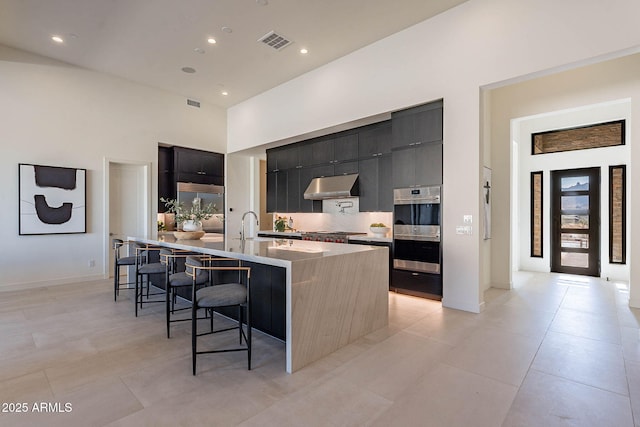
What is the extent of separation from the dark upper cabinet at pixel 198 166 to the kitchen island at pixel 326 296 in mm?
4296

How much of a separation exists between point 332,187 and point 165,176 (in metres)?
3.86

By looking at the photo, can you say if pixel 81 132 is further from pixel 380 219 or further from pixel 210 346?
pixel 380 219

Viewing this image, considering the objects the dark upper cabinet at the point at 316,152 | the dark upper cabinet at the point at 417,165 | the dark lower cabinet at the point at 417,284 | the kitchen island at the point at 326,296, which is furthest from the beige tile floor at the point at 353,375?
the dark upper cabinet at the point at 316,152

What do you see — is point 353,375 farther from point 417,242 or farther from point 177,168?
point 177,168

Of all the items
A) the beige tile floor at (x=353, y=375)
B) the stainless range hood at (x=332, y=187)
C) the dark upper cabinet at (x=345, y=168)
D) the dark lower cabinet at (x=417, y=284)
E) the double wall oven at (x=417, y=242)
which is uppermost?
the dark upper cabinet at (x=345, y=168)

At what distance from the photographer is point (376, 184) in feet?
17.6

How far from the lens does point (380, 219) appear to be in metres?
5.87

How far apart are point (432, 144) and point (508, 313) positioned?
7.75ft

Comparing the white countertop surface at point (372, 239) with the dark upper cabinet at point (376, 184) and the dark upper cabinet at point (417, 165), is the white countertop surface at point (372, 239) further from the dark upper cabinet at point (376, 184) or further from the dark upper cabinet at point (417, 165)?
the dark upper cabinet at point (417, 165)

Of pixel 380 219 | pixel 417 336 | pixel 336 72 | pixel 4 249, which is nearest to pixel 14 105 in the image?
pixel 4 249

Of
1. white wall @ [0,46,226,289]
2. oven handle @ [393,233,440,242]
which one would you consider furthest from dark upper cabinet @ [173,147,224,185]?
oven handle @ [393,233,440,242]

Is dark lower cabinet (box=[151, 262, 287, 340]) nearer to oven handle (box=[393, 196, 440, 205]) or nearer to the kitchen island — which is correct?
the kitchen island

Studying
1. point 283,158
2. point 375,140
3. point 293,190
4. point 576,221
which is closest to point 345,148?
point 375,140

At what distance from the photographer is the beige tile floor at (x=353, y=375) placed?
1883mm
